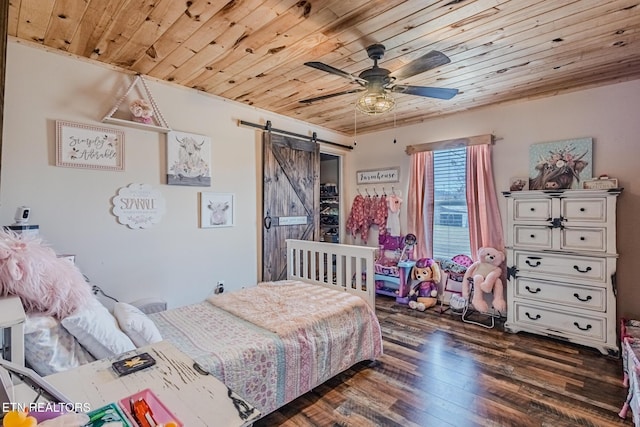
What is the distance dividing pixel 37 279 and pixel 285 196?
9.19 feet

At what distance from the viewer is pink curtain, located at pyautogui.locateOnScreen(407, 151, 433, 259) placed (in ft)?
13.1

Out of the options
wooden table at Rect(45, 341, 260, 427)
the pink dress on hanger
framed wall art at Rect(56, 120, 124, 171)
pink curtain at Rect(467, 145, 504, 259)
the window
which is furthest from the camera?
the pink dress on hanger

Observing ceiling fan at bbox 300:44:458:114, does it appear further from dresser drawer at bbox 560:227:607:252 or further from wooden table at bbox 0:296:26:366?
wooden table at bbox 0:296:26:366

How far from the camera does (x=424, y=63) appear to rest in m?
1.89

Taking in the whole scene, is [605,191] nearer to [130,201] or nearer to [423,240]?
[423,240]

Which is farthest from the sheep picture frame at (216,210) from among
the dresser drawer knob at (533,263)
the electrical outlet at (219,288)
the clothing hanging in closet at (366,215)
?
the dresser drawer knob at (533,263)

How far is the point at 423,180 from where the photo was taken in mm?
4023

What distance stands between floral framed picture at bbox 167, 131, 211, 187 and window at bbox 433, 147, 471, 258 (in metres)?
2.77

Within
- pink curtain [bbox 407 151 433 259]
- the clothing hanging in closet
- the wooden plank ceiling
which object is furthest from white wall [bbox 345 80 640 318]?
the clothing hanging in closet

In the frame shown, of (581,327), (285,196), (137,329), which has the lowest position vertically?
(581,327)

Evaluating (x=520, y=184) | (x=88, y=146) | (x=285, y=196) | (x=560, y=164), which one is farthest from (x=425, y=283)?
(x=88, y=146)

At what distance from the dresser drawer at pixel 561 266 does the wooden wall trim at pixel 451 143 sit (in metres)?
1.31

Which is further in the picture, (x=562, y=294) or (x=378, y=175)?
(x=378, y=175)

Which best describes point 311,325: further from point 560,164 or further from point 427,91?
point 560,164
